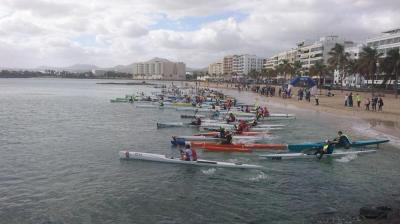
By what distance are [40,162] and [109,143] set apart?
6846 mm

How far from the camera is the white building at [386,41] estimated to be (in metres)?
106

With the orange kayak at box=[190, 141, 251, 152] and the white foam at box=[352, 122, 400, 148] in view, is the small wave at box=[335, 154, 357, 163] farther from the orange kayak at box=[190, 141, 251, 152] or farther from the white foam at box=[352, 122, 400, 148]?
the orange kayak at box=[190, 141, 251, 152]

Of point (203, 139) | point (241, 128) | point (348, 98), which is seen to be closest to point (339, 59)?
point (348, 98)

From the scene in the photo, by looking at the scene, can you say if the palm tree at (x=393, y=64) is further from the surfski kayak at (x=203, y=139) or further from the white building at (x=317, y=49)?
the white building at (x=317, y=49)

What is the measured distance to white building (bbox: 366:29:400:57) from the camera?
10575 centimetres

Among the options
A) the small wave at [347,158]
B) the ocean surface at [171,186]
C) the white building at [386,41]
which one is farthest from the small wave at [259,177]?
the white building at [386,41]

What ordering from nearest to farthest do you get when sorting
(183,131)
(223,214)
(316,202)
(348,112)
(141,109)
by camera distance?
(223,214) → (316,202) → (183,131) → (348,112) → (141,109)

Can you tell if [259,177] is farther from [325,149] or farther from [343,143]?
[343,143]

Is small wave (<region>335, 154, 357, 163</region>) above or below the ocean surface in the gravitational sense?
above

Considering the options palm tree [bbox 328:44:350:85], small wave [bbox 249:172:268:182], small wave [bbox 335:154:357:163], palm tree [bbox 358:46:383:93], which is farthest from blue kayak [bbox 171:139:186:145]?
palm tree [bbox 328:44:350:85]

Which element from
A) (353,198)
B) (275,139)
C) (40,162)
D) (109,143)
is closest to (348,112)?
(275,139)

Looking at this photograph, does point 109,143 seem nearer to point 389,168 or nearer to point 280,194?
point 280,194

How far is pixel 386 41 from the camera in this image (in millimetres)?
111125

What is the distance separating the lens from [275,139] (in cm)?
3231
